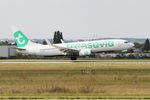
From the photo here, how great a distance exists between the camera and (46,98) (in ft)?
74.6

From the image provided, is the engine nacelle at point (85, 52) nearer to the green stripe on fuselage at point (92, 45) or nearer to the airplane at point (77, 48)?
the airplane at point (77, 48)

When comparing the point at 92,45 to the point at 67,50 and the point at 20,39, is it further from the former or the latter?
the point at 20,39

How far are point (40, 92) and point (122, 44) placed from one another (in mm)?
47858

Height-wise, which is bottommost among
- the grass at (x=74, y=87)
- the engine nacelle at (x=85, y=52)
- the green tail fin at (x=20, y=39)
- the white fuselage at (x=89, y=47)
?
the grass at (x=74, y=87)

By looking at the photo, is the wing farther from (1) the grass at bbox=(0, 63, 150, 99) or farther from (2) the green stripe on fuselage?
(1) the grass at bbox=(0, 63, 150, 99)

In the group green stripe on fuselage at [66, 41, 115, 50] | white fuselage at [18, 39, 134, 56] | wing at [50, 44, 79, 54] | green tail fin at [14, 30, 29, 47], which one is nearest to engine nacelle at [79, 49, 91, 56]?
white fuselage at [18, 39, 134, 56]

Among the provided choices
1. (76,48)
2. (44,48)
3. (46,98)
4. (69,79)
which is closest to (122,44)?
(76,48)

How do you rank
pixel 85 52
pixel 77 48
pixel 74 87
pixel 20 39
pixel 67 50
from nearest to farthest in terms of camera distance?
pixel 74 87 < pixel 85 52 < pixel 67 50 < pixel 77 48 < pixel 20 39

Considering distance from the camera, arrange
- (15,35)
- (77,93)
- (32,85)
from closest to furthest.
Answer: (77,93) → (32,85) → (15,35)

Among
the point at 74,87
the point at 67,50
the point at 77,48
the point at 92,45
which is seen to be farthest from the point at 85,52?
the point at 74,87

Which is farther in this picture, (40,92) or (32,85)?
(32,85)

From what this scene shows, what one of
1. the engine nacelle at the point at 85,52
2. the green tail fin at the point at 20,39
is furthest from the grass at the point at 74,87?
the green tail fin at the point at 20,39

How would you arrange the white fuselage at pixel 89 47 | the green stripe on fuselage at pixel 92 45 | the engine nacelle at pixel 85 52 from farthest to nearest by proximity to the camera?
the white fuselage at pixel 89 47, the green stripe on fuselage at pixel 92 45, the engine nacelle at pixel 85 52

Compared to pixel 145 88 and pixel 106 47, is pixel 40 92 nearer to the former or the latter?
pixel 145 88
